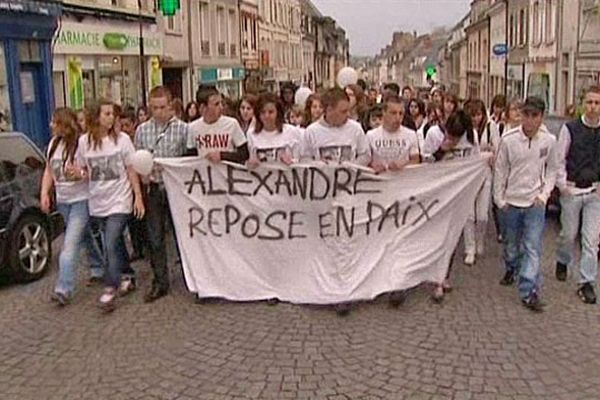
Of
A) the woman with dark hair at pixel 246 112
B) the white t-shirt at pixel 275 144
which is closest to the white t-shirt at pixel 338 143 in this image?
the white t-shirt at pixel 275 144

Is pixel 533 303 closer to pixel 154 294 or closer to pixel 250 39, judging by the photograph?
pixel 154 294

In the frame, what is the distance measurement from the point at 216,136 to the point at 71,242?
5.23 feet

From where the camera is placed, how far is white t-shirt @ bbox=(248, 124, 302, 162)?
6.43 meters

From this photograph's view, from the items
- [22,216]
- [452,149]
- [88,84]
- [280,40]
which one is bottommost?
[22,216]

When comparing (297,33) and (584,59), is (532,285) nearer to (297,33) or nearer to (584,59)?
(584,59)

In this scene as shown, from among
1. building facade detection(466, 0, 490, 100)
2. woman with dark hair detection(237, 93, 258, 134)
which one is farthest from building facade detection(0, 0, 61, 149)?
building facade detection(466, 0, 490, 100)

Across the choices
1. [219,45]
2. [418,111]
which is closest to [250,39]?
[219,45]

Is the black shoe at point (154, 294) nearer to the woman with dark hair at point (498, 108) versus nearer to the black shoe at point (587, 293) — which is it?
the black shoe at point (587, 293)

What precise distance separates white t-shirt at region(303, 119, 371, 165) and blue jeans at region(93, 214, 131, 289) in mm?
1786

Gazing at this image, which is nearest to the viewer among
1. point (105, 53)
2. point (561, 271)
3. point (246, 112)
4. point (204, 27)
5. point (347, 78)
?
point (561, 271)

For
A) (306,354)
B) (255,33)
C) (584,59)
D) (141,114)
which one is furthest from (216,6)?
(306,354)

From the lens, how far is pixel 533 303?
236 inches

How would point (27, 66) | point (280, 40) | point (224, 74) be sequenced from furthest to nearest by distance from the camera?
1. point (280, 40)
2. point (224, 74)
3. point (27, 66)

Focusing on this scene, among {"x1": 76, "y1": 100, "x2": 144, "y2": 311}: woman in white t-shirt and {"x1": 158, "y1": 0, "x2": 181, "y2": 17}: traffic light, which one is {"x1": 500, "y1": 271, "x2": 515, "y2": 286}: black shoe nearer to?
{"x1": 76, "y1": 100, "x2": 144, "y2": 311}: woman in white t-shirt
